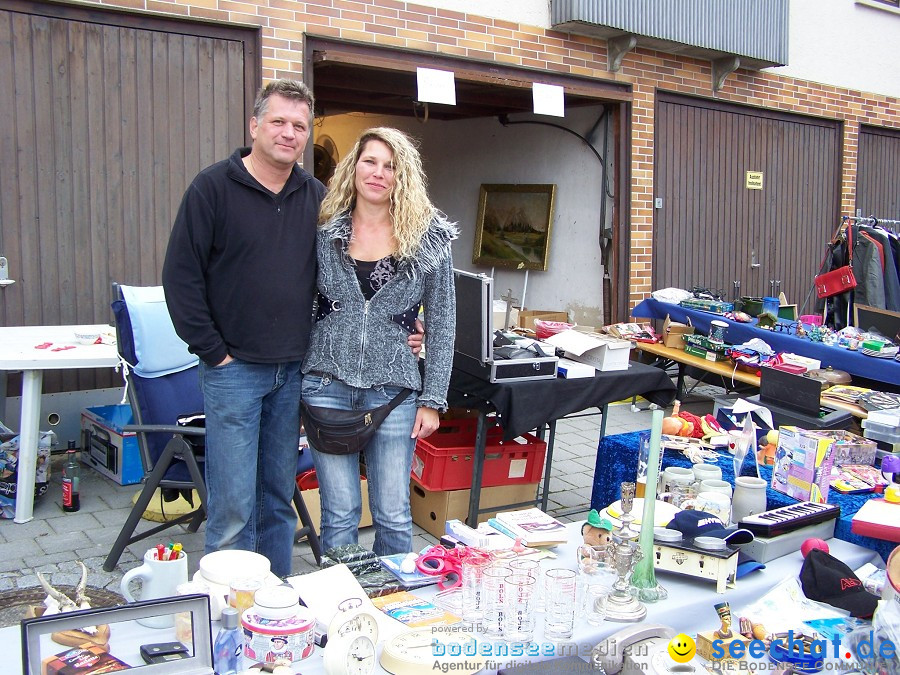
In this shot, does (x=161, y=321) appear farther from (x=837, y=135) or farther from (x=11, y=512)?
(x=837, y=135)

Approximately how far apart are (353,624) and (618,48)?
677cm

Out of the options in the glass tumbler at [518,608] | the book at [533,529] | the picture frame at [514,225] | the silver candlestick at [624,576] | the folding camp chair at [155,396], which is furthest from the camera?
the picture frame at [514,225]

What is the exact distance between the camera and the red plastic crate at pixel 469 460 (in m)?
4.15

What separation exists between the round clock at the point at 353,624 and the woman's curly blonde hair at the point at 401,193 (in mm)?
1315

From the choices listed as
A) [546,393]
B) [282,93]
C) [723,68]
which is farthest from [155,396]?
[723,68]

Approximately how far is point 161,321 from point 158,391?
0.32 meters

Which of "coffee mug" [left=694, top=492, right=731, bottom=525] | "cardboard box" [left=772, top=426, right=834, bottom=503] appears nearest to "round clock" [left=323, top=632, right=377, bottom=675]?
"coffee mug" [left=694, top=492, right=731, bottom=525]

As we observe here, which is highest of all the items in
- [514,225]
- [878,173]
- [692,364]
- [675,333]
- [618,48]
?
[618,48]

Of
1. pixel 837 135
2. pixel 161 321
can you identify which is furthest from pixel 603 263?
pixel 161 321

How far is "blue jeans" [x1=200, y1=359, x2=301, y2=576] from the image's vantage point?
2777mm

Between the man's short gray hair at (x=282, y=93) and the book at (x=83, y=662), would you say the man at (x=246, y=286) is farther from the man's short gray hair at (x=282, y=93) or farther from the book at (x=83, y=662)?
the book at (x=83, y=662)

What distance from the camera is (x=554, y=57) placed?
23.5 feet

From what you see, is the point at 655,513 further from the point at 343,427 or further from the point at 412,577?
the point at 343,427

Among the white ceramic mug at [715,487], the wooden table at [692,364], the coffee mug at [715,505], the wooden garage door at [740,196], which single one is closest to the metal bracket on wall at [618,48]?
the wooden garage door at [740,196]
